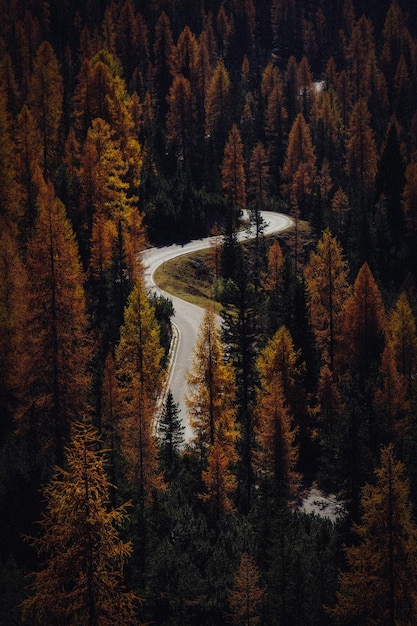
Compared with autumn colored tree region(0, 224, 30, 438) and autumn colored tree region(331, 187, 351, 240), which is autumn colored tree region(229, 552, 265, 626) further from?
autumn colored tree region(331, 187, 351, 240)

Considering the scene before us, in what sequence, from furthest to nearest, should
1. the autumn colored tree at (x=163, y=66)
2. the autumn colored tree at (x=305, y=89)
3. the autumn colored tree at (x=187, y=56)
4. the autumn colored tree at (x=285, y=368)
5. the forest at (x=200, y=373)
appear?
1. the autumn colored tree at (x=305, y=89)
2. the autumn colored tree at (x=163, y=66)
3. the autumn colored tree at (x=187, y=56)
4. the autumn colored tree at (x=285, y=368)
5. the forest at (x=200, y=373)

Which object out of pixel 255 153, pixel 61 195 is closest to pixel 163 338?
pixel 61 195

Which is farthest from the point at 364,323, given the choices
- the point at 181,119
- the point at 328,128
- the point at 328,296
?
the point at 328,128

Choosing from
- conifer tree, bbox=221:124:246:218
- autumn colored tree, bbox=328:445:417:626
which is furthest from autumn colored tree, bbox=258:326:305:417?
conifer tree, bbox=221:124:246:218

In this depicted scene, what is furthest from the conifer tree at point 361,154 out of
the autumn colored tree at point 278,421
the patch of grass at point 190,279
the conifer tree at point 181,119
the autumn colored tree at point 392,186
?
the autumn colored tree at point 278,421

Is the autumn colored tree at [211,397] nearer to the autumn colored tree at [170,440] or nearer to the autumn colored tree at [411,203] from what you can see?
the autumn colored tree at [170,440]

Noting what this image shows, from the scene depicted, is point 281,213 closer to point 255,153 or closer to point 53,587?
→ point 255,153
